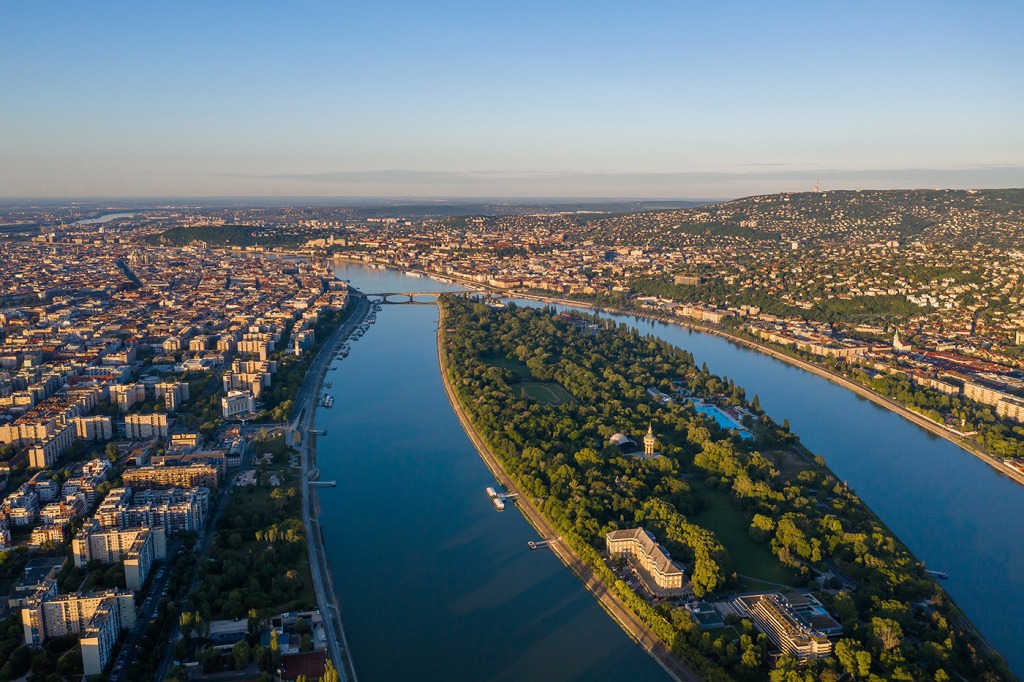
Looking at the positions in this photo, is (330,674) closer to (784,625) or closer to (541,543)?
(541,543)

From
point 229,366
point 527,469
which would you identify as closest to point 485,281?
point 229,366

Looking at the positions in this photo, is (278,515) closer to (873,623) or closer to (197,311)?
(873,623)

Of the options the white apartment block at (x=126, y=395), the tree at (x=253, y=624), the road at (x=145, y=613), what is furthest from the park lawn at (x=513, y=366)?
the tree at (x=253, y=624)

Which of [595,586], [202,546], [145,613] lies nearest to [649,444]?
[595,586]

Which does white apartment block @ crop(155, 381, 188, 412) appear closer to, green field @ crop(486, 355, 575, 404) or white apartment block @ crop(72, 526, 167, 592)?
white apartment block @ crop(72, 526, 167, 592)

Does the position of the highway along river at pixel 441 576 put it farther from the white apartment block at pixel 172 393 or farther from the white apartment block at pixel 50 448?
the white apartment block at pixel 50 448

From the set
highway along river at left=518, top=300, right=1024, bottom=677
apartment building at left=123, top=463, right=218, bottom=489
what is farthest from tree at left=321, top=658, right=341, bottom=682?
highway along river at left=518, top=300, right=1024, bottom=677

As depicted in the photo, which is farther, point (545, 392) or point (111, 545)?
point (545, 392)
